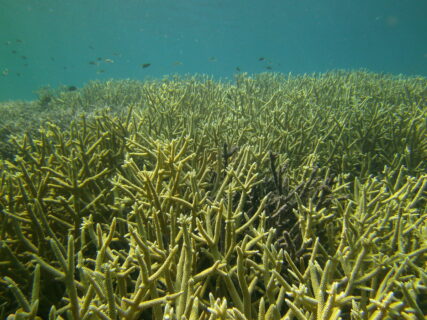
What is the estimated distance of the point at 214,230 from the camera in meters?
1.88

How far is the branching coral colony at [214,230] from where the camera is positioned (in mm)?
1270

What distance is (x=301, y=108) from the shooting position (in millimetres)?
5102

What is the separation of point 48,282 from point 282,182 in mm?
2093

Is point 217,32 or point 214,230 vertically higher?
point 217,32

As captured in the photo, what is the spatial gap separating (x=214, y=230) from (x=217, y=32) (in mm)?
94162

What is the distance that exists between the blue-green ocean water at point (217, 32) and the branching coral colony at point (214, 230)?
32.1 ft

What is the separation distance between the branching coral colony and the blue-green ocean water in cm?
978

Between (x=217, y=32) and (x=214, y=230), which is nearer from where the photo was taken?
(x=214, y=230)

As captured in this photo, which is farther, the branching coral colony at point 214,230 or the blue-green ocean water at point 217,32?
the blue-green ocean water at point 217,32

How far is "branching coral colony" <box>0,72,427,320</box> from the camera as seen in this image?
127 cm

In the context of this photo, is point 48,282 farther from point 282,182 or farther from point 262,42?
point 262,42

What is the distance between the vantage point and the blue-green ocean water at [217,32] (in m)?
53.8

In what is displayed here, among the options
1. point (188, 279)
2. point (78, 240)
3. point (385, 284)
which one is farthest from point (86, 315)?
point (385, 284)

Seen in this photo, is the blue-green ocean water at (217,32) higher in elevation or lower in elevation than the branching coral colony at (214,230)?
higher
